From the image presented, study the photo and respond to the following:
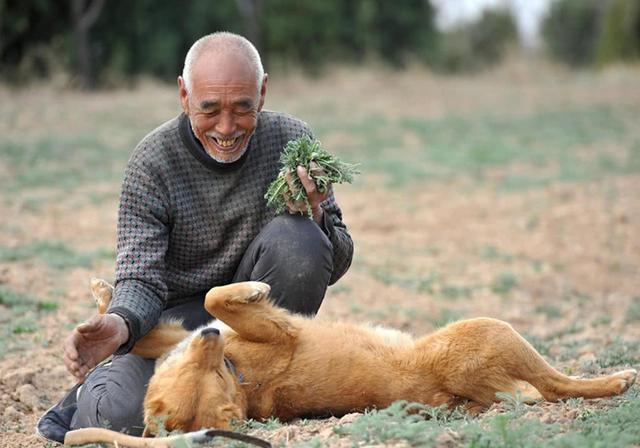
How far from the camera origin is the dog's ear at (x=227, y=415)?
3.95 m

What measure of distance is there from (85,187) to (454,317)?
6472mm

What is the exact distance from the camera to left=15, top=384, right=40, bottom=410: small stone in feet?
16.6

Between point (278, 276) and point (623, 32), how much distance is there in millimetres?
26985

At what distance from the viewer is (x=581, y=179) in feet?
42.5

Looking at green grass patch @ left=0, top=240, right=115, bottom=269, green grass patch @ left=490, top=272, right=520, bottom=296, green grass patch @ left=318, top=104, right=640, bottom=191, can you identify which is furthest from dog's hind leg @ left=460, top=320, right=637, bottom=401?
green grass patch @ left=318, top=104, right=640, bottom=191

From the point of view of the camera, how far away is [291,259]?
4555 millimetres

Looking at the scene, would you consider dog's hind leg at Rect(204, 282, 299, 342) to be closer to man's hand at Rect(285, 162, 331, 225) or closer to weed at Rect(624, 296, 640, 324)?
man's hand at Rect(285, 162, 331, 225)

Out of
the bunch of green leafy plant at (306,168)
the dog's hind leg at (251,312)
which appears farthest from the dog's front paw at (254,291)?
the bunch of green leafy plant at (306,168)

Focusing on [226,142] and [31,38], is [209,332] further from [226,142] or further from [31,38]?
[31,38]

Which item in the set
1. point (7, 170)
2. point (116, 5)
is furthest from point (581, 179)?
point (116, 5)

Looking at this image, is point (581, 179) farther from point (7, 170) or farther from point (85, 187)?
point (7, 170)

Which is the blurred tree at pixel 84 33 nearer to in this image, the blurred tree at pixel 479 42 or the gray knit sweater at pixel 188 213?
the blurred tree at pixel 479 42

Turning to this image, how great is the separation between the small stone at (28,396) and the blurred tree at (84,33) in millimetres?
16032

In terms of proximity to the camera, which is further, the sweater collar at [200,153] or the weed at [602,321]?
the weed at [602,321]
